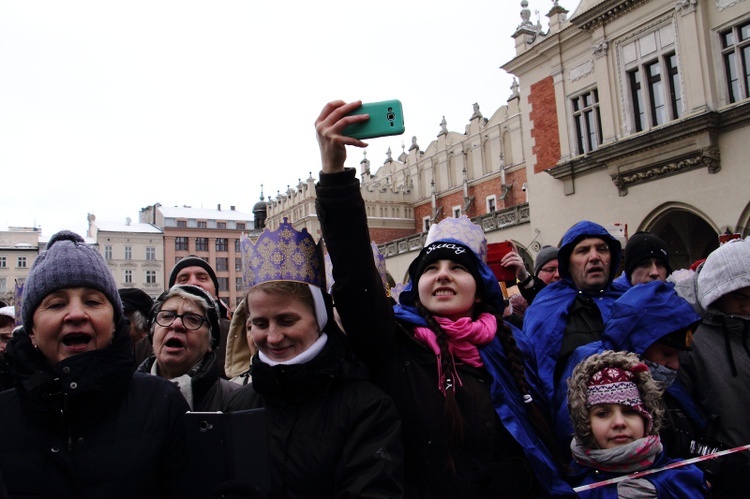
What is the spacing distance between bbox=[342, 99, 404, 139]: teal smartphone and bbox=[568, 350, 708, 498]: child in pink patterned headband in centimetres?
147

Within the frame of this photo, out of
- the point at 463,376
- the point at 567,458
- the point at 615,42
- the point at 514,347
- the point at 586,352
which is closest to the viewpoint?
the point at 463,376

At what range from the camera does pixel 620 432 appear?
2322 millimetres

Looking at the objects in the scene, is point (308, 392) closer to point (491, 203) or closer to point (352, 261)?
point (352, 261)

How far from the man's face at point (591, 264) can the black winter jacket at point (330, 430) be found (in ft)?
6.29

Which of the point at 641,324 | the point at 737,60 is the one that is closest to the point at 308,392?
the point at 641,324

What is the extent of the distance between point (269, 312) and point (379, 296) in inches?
15.6

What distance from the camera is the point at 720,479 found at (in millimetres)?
2369

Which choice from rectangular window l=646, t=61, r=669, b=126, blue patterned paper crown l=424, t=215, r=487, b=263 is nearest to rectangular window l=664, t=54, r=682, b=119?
rectangular window l=646, t=61, r=669, b=126

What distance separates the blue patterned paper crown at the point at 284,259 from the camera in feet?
6.69

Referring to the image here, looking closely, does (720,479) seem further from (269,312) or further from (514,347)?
(269,312)

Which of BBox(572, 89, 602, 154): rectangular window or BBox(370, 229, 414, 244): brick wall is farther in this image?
BBox(370, 229, 414, 244): brick wall

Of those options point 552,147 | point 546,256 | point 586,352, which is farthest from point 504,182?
point 586,352

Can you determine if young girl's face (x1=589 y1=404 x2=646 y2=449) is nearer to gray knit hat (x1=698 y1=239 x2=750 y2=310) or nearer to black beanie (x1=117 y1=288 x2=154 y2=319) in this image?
gray knit hat (x1=698 y1=239 x2=750 y2=310)

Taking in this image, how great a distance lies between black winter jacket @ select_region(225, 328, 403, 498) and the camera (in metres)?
1.71
